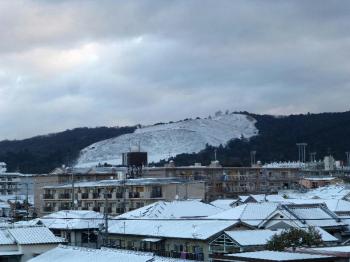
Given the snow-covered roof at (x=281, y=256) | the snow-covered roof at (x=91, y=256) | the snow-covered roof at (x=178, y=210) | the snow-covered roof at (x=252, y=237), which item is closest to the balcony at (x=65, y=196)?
the snow-covered roof at (x=178, y=210)

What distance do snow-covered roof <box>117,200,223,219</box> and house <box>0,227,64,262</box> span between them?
10.9m

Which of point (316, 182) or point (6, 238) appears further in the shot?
point (316, 182)

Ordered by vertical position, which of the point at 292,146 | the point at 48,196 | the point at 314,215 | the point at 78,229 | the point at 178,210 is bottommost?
the point at 78,229

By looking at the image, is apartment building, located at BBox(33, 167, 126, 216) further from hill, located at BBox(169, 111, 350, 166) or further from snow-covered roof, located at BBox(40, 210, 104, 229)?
hill, located at BBox(169, 111, 350, 166)

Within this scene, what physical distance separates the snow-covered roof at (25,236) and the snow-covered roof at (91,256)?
13.7 feet

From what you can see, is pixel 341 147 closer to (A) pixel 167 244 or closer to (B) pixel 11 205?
(B) pixel 11 205

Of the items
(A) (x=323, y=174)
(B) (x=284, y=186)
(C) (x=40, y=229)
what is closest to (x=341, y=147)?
(A) (x=323, y=174)

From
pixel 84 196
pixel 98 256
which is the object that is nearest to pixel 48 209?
pixel 84 196

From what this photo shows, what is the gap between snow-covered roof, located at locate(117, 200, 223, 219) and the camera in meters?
46.0

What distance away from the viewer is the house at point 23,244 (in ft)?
113

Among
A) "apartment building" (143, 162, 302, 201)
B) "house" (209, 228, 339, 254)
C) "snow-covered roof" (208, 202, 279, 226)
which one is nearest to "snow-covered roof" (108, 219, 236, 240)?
"house" (209, 228, 339, 254)

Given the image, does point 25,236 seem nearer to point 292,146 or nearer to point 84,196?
point 84,196

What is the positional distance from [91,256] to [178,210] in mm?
19425

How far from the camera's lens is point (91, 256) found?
2769 centimetres
